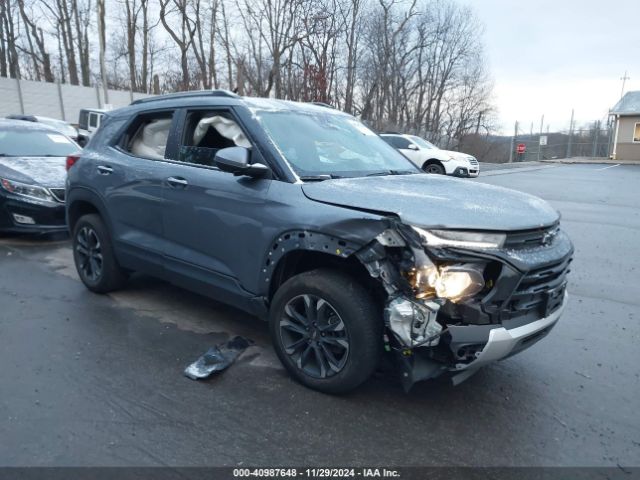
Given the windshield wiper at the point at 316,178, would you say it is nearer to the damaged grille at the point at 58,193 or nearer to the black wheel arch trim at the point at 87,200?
the black wheel arch trim at the point at 87,200

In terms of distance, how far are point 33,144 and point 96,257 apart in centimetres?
440

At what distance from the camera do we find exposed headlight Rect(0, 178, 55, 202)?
21.7ft

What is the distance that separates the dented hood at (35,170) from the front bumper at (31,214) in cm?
33

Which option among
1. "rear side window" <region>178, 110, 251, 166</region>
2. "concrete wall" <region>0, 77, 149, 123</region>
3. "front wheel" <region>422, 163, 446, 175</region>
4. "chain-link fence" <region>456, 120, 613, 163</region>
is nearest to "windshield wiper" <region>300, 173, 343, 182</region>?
"rear side window" <region>178, 110, 251, 166</region>

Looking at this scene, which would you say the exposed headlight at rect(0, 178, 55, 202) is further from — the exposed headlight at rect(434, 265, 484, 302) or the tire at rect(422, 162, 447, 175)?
the tire at rect(422, 162, 447, 175)

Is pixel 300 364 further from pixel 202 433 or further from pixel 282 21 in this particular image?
pixel 282 21

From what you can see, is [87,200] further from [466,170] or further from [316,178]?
[466,170]

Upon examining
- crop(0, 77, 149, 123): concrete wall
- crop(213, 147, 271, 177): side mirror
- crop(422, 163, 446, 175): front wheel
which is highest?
crop(0, 77, 149, 123): concrete wall

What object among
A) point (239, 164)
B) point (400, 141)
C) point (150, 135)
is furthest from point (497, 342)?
point (400, 141)

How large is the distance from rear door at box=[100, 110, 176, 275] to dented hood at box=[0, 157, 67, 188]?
2.90 m

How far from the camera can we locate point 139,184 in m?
4.13

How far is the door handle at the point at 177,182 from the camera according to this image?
12.3 feet

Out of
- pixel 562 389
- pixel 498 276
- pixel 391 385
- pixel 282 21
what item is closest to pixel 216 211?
pixel 391 385

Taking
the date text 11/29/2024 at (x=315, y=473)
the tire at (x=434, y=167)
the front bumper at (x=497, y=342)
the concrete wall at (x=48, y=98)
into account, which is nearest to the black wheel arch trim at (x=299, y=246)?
the front bumper at (x=497, y=342)
